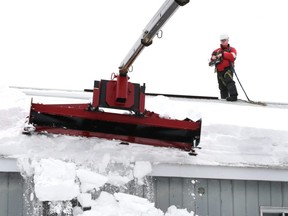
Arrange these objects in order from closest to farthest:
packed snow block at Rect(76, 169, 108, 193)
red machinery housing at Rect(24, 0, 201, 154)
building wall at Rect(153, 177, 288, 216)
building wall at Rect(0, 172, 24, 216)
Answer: packed snow block at Rect(76, 169, 108, 193) < building wall at Rect(0, 172, 24, 216) < building wall at Rect(153, 177, 288, 216) < red machinery housing at Rect(24, 0, 201, 154)

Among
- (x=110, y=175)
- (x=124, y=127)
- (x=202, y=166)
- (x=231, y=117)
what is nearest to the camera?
(x=110, y=175)

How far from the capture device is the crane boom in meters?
4.82

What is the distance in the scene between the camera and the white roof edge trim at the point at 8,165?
18.1ft

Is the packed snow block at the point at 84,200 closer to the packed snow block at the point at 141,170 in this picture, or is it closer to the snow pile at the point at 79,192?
the snow pile at the point at 79,192

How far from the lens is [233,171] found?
634 centimetres

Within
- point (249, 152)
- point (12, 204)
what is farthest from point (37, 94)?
point (249, 152)

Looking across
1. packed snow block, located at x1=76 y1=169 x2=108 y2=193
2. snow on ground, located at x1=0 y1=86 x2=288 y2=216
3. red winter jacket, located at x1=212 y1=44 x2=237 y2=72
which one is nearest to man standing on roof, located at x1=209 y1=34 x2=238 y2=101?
red winter jacket, located at x1=212 y1=44 x2=237 y2=72

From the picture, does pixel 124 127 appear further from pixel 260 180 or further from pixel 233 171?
pixel 260 180

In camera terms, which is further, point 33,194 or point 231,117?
point 231,117

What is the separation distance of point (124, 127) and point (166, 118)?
0.62 meters

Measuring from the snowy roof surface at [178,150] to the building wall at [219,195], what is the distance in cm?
29

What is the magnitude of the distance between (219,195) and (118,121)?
1677 mm

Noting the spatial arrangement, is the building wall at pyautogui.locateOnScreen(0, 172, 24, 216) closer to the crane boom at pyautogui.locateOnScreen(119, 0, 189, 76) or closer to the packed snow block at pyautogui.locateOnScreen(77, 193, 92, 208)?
the packed snow block at pyautogui.locateOnScreen(77, 193, 92, 208)

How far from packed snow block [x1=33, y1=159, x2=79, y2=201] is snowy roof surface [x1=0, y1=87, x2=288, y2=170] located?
1.19ft
